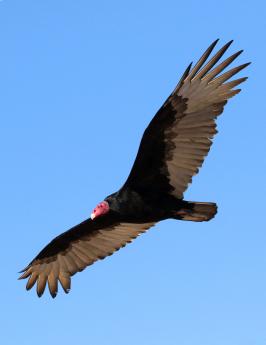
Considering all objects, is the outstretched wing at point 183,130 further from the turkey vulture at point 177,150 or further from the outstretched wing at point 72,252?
the outstretched wing at point 72,252

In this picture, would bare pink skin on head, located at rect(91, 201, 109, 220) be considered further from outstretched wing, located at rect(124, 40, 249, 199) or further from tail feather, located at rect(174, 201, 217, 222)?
tail feather, located at rect(174, 201, 217, 222)

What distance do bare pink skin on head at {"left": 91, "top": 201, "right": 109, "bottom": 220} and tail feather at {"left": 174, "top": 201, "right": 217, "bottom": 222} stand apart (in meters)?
0.79

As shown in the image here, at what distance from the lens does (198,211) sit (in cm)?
812

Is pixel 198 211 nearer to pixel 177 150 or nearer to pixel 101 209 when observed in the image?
pixel 177 150

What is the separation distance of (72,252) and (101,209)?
1.78m

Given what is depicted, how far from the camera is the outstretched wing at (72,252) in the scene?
973 centimetres

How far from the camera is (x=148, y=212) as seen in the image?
816 cm

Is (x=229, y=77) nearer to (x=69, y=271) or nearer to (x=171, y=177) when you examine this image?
(x=171, y=177)

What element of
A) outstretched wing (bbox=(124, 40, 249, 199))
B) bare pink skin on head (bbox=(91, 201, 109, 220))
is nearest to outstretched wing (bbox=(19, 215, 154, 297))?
bare pink skin on head (bbox=(91, 201, 109, 220))

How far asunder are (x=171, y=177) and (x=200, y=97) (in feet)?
2.97

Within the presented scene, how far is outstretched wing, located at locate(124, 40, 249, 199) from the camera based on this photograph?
7871mm

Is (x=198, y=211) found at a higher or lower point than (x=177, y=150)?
lower

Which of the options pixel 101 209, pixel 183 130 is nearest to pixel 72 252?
pixel 101 209

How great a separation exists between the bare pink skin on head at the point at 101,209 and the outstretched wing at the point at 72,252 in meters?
1.23
